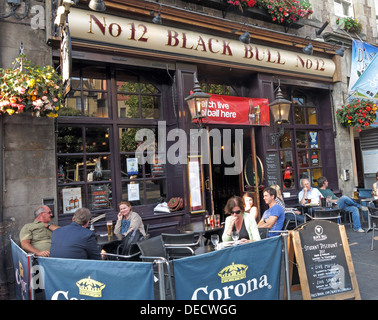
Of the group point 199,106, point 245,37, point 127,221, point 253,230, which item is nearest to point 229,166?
point 245,37

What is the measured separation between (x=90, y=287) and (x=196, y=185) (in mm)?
4536

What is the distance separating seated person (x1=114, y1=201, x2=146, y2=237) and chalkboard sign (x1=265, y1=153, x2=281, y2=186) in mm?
4162

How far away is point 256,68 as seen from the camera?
8.54m

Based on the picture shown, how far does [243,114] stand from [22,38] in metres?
5.31

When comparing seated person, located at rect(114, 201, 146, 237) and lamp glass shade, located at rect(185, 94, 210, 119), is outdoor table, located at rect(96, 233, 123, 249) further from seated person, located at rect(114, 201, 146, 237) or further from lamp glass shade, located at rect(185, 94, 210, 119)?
lamp glass shade, located at rect(185, 94, 210, 119)

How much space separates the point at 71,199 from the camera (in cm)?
636

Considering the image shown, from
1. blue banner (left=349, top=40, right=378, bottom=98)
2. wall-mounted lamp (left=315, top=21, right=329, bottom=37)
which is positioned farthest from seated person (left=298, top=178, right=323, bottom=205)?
wall-mounted lamp (left=315, top=21, right=329, bottom=37)

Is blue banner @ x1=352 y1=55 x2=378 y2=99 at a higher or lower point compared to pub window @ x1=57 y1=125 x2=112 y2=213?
higher

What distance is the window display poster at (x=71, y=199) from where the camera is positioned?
20.6 ft

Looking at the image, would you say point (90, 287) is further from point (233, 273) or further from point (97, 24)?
point (97, 24)

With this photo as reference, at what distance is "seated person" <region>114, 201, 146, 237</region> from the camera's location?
567cm
